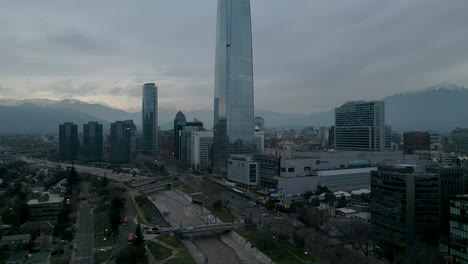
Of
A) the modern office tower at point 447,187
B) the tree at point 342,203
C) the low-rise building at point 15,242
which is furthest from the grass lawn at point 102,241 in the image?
the modern office tower at point 447,187

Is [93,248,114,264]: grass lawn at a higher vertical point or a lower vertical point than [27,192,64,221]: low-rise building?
lower

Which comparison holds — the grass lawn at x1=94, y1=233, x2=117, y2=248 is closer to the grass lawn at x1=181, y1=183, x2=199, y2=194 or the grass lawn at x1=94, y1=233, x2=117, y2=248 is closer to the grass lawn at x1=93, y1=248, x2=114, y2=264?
the grass lawn at x1=93, y1=248, x2=114, y2=264

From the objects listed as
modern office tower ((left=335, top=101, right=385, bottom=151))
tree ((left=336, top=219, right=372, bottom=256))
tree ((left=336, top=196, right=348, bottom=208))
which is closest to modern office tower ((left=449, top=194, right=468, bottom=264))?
tree ((left=336, top=219, right=372, bottom=256))

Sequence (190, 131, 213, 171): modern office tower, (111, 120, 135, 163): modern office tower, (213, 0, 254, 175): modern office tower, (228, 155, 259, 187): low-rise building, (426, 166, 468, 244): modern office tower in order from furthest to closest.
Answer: (111, 120, 135, 163): modern office tower
(190, 131, 213, 171): modern office tower
(213, 0, 254, 175): modern office tower
(228, 155, 259, 187): low-rise building
(426, 166, 468, 244): modern office tower

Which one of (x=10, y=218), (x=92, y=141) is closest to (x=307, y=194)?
(x=10, y=218)

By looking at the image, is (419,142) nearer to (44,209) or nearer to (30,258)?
(44,209)

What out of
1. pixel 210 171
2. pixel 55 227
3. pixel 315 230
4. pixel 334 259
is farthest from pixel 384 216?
pixel 210 171
